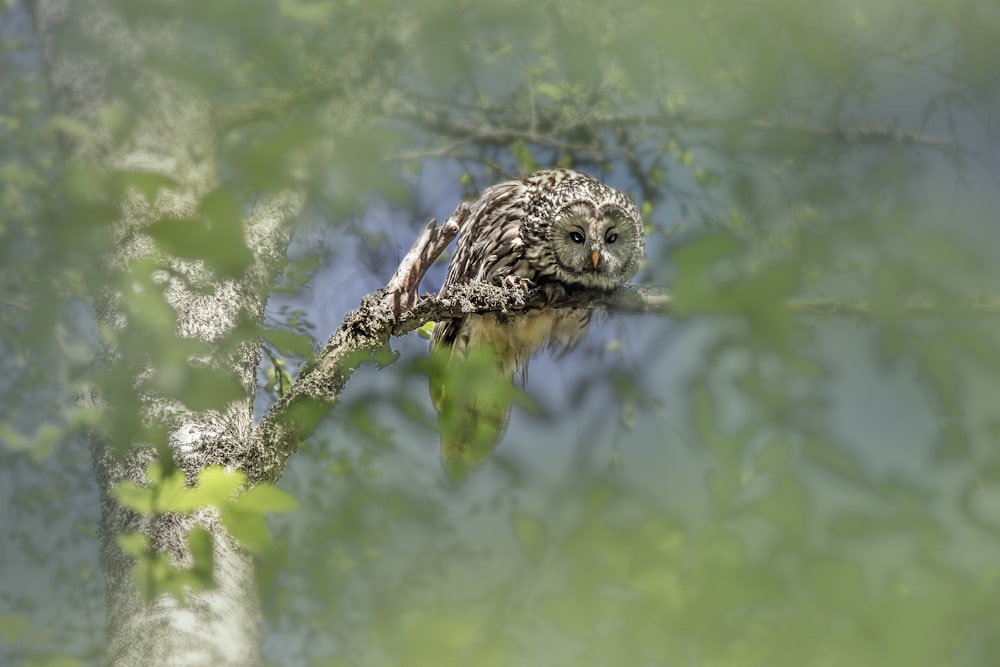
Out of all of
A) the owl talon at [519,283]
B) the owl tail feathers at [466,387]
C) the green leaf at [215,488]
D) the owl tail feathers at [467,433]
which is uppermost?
the owl talon at [519,283]

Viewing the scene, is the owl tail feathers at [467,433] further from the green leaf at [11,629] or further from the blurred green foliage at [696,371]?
the green leaf at [11,629]

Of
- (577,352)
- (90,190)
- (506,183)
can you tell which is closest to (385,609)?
(90,190)

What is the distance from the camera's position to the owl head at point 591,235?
280 centimetres

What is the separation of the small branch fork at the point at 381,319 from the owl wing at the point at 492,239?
0.81m

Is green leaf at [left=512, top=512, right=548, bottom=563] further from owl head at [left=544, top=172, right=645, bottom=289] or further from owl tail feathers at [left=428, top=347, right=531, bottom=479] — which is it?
owl head at [left=544, top=172, right=645, bottom=289]

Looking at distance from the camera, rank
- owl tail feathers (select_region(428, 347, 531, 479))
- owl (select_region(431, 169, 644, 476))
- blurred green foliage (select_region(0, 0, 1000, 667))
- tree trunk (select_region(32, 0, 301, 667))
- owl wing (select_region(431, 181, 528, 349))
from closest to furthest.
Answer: blurred green foliage (select_region(0, 0, 1000, 667))
owl tail feathers (select_region(428, 347, 531, 479))
tree trunk (select_region(32, 0, 301, 667))
owl (select_region(431, 169, 644, 476))
owl wing (select_region(431, 181, 528, 349))

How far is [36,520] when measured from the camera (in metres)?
4.09

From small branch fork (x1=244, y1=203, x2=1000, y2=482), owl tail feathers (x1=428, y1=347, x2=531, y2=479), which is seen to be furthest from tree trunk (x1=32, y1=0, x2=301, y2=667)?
owl tail feathers (x1=428, y1=347, x2=531, y2=479)

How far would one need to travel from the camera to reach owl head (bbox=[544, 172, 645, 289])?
110 inches

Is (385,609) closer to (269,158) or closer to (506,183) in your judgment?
(269,158)

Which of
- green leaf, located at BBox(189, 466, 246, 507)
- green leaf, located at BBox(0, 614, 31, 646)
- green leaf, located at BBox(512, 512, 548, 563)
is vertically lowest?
→ green leaf, located at BBox(189, 466, 246, 507)

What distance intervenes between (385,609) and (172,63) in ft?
3.32

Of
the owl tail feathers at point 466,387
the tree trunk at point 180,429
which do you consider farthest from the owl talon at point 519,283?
Answer: the owl tail feathers at point 466,387

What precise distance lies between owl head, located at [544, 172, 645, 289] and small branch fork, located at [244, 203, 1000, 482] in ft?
2.43
